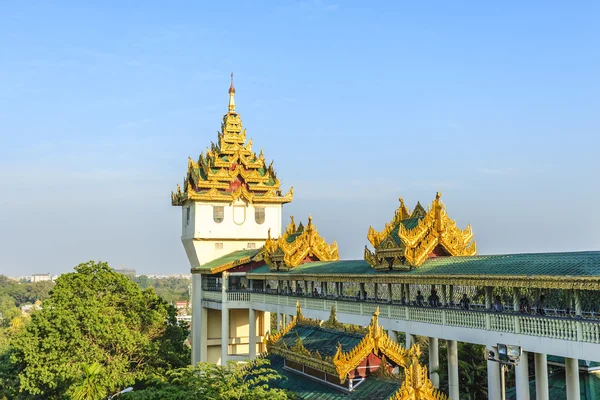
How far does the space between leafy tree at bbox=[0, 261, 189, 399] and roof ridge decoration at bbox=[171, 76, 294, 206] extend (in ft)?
27.4

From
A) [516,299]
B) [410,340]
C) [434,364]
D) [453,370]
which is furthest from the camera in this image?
[434,364]

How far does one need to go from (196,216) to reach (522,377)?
1001 inches

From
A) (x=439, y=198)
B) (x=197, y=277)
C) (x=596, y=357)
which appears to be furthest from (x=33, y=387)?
(x=596, y=357)

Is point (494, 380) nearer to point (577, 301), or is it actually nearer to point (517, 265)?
point (517, 265)

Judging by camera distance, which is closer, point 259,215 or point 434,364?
point 434,364

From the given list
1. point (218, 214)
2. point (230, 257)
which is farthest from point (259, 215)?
point (230, 257)

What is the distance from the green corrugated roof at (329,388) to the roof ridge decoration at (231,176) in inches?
832

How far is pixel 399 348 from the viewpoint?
15.0 m

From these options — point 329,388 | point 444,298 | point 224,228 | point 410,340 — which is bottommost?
point 329,388

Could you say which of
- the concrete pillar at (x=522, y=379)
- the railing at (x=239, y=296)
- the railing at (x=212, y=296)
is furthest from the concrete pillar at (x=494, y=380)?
the railing at (x=212, y=296)

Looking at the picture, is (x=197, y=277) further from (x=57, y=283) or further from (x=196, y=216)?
(x=57, y=283)

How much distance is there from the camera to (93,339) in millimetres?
28984

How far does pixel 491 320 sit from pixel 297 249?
51.9 feet

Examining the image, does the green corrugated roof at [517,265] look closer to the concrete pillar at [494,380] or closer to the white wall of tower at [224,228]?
the concrete pillar at [494,380]
